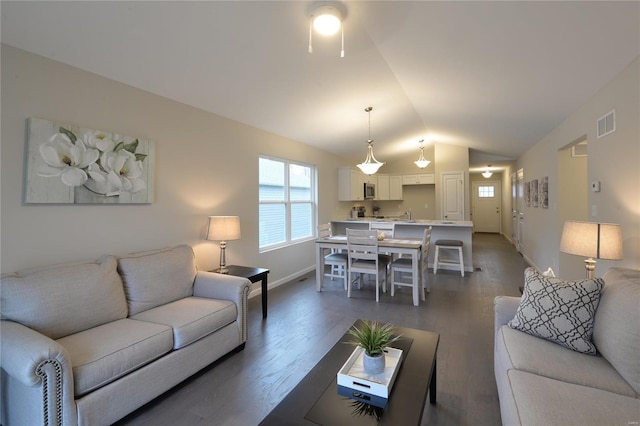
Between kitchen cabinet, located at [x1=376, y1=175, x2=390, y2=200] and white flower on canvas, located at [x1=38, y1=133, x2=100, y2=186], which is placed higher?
kitchen cabinet, located at [x1=376, y1=175, x2=390, y2=200]

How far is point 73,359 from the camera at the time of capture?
1586 millimetres

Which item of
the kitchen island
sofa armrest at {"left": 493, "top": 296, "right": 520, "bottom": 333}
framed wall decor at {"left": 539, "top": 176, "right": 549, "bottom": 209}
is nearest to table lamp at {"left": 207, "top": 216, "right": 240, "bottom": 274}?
sofa armrest at {"left": 493, "top": 296, "right": 520, "bottom": 333}

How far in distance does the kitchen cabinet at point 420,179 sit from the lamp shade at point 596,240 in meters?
5.82

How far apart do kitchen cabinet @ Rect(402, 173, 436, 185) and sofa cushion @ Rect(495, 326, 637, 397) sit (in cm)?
657

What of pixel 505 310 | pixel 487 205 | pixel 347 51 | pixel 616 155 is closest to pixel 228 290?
pixel 505 310

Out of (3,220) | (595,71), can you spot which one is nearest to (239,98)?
(3,220)

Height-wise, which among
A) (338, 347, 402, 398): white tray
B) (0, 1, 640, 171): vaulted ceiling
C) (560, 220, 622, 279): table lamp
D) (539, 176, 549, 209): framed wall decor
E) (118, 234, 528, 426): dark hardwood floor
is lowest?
(118, 234, 528, 426): dark hardwood floor

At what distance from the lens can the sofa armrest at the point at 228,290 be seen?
259cm

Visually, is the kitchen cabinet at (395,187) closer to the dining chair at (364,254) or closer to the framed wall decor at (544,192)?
the framed wall decor at (544,192)

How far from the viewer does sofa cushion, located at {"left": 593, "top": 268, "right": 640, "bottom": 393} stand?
1370 millimetres

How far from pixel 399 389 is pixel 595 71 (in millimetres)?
2983

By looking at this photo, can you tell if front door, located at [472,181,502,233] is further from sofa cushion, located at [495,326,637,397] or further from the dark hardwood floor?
sofa cushion, located at [495,326,637,397]

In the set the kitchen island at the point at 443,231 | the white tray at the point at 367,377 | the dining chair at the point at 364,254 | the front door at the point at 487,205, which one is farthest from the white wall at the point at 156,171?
the front door at the point at 487,205

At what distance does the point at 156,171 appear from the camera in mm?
2869
